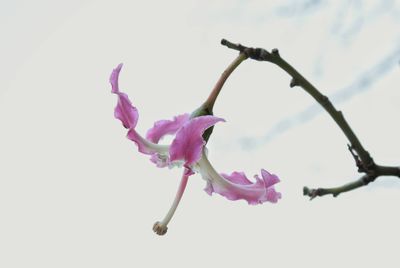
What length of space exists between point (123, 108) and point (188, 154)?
10 centimetres

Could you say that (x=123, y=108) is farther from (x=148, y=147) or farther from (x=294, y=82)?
(x=294, y=82)

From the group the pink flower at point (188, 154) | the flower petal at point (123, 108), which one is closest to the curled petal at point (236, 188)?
the pink flower at point (188, 154)

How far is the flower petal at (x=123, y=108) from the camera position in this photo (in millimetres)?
604

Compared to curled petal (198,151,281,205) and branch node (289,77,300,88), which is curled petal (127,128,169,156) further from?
branch node (289,77,300,88)

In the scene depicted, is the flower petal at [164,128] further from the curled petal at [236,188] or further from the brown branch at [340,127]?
the brown branch at [340,127]

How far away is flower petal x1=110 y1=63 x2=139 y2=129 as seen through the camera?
604 mm

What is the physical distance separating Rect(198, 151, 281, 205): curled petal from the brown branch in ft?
0.39

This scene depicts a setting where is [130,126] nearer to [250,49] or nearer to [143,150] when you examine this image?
[143,150]

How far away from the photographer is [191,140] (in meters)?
0.62

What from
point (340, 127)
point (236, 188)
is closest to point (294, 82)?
point (340, 127)

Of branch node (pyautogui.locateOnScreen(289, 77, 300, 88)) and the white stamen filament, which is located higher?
branch node (pyautogui.locateOnScreen(289, 77, 300, 88))

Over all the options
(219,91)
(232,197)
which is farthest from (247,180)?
(219,91)

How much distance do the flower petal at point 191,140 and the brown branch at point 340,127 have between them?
0.09 metres

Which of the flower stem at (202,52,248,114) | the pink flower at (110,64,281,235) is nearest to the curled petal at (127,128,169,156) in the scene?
the pink flower at (110,64,281,235)
